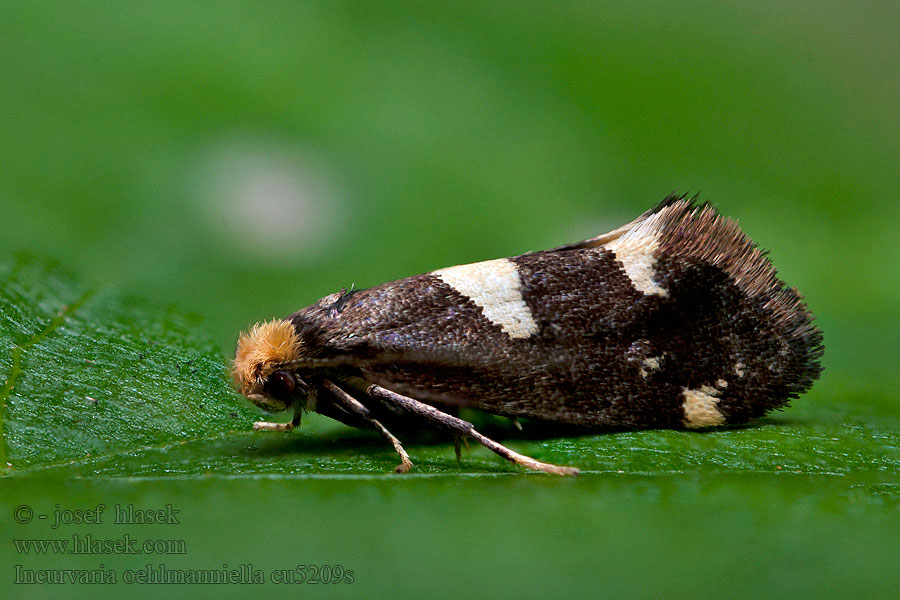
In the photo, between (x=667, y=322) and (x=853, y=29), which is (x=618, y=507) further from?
(x=853, y=29)

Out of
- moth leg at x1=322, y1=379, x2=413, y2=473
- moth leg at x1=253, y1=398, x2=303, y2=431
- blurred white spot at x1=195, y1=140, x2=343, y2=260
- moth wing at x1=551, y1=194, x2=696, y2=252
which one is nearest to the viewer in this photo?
moth leg at x1=322, y1=379, x2=413, y2=473

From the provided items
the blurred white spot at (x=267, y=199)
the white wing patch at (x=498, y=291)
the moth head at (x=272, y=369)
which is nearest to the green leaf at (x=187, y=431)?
the moth head at (x=272, y=369)

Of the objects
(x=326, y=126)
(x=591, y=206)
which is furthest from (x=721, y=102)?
(x=326, y=126)

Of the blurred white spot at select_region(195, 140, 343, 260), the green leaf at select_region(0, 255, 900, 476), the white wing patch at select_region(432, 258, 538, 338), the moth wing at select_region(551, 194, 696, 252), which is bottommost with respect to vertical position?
the green leaf at select_region(0, 255, 900, 476)

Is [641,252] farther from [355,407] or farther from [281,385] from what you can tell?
[281,385]

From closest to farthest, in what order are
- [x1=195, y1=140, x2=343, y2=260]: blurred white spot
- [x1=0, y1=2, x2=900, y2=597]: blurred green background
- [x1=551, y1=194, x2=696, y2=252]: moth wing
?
[x1=0, y1=2, x2=900, y2=597]: blurred green background → [x1=551, y1=194, x2=696, y2=252]: moth wing → [x1=195, y1=140, x2=343, y2=260]: blurred white spot

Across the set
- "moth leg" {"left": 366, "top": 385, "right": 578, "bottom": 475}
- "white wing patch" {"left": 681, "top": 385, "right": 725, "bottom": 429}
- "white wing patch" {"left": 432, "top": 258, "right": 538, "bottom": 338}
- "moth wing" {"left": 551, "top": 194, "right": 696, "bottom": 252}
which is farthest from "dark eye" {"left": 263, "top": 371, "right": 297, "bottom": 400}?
"white wing patch" {"left": 681, "top": 385, "right": 725, "bottom": 429}

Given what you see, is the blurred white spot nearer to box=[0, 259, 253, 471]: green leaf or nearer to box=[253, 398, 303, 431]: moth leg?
box=[0, 259, 253, 471]: green leaf
